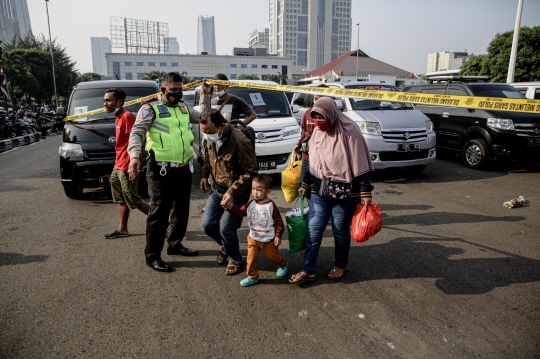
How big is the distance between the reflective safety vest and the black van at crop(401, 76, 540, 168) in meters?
7.00

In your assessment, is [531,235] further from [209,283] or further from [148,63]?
[148,63]

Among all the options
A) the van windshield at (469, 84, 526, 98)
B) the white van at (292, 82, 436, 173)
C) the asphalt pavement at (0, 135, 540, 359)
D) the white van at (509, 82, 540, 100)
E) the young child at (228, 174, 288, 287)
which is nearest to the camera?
the asphalt pavement at (0, 135, 540, 359)

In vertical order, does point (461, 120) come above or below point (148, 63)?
below

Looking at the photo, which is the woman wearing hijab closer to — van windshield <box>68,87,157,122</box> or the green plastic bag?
the green plastic bag

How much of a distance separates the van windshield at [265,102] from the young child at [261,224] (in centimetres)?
452

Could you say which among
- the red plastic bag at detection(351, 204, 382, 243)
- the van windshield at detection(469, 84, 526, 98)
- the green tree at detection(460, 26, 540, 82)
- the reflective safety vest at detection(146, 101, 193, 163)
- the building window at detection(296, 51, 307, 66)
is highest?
the building window at detection(296, 51, 307, 66)

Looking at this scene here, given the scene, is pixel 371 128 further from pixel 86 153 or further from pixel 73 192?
pixel 73 192

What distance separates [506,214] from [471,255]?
2.01 m

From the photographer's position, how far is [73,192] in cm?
693

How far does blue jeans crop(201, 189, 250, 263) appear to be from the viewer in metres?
3.80

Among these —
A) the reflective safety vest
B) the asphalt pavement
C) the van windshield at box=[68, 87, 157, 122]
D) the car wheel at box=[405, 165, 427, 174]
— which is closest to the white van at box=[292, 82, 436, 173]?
the car wheel at box=[405, 165, 427, 174]

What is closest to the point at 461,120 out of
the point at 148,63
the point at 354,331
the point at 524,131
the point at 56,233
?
the point at 524,131

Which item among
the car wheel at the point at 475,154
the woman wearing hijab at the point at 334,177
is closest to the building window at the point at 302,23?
the car wheel at the point at 475,154

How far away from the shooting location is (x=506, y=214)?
5.87 m
